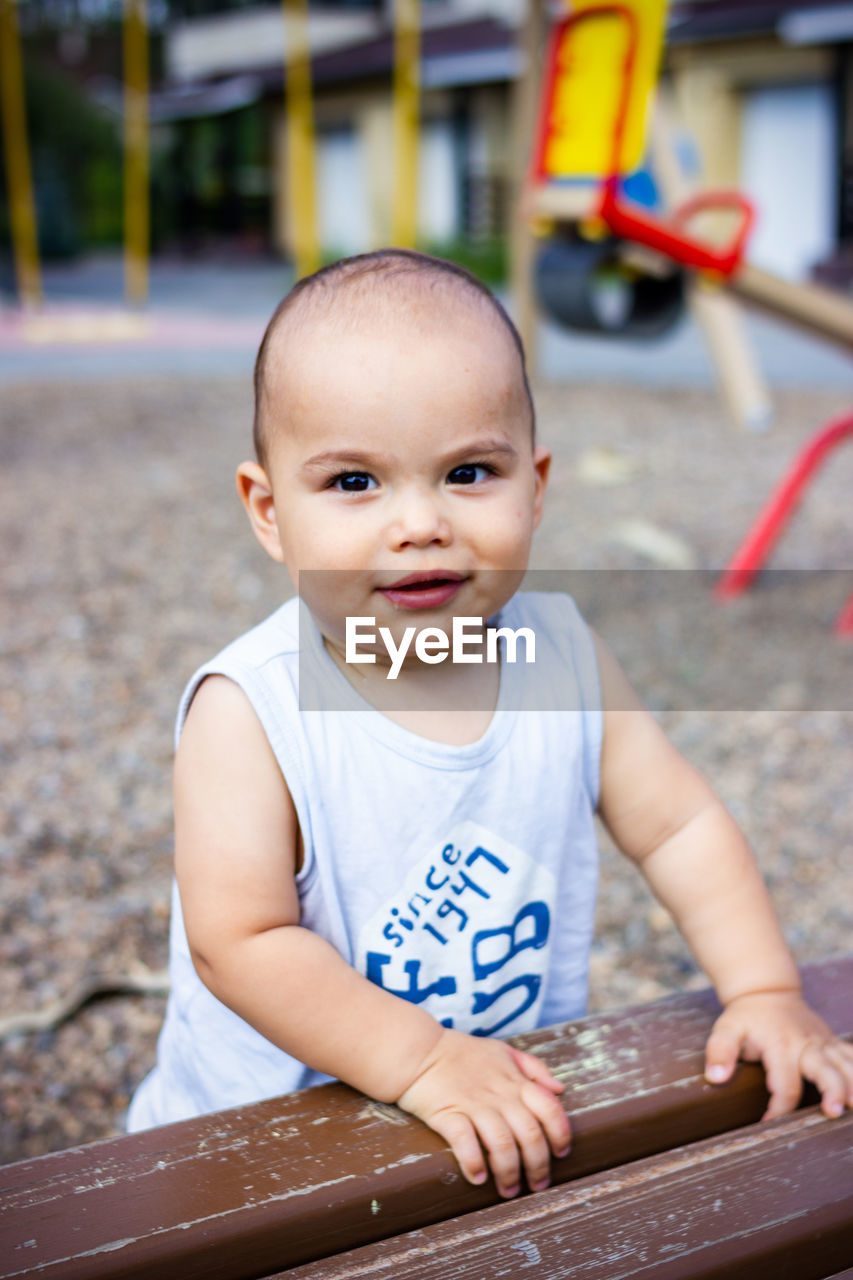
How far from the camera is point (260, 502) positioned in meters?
1.13

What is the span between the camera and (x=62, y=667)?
12.0 feet

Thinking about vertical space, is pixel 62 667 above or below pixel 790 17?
below

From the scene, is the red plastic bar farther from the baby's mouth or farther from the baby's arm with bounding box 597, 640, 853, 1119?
the baby's mouth

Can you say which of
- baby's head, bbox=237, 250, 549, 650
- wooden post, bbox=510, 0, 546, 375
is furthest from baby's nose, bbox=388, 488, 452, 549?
wooden post, bbox=510, 0, 546, 375

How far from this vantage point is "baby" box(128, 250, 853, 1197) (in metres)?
0.99

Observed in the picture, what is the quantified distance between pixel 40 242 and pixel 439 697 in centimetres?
2092

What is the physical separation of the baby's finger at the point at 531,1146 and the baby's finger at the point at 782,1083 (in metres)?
0.21

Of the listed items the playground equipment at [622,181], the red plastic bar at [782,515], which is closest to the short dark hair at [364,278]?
A: the playground equipment at [622,181]

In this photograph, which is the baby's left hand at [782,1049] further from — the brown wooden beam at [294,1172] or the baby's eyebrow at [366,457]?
the baby's eyebrow at [366,457]

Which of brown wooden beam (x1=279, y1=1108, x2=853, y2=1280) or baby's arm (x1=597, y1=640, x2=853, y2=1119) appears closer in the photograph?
brown wooden beam (x1=279, y1=1108, x2=853, y2=1280)

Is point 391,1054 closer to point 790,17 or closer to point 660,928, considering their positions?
point 660,928

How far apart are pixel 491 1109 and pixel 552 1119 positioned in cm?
5

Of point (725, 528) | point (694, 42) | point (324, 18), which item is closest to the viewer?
point (725, 528)

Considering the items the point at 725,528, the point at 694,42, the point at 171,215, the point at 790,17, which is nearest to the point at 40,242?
the point at 171,215
